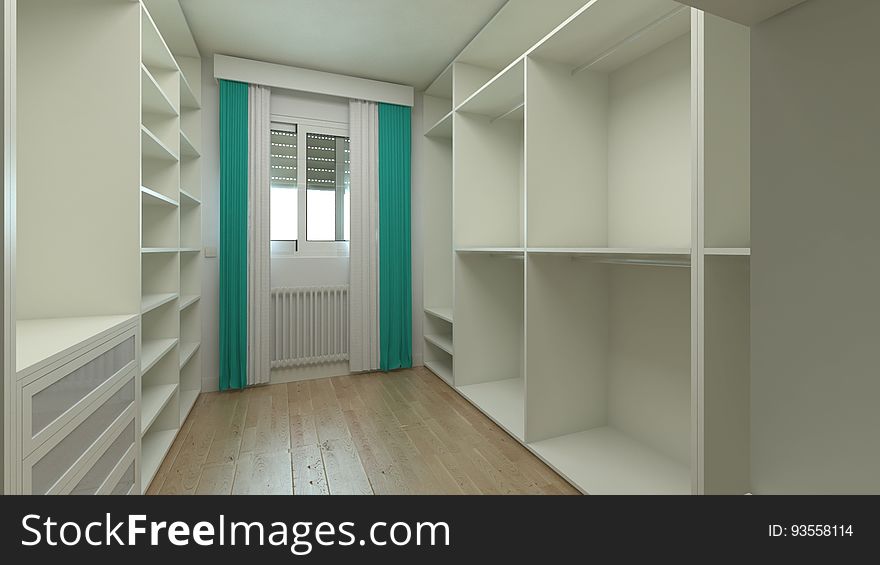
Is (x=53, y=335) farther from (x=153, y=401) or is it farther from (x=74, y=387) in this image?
(x=153, y=401)

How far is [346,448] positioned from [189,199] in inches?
86.4

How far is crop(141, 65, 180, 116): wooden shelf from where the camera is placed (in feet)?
6.53

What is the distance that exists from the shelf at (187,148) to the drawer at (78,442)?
1923mm

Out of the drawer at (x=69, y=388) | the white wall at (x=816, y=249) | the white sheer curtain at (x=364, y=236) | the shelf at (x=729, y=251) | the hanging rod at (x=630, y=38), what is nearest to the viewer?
the white wall at (x=816, y=249)

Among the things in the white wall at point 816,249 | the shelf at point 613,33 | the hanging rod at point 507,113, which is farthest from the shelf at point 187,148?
the white wall at point 816,249

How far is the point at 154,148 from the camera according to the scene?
2221 mm

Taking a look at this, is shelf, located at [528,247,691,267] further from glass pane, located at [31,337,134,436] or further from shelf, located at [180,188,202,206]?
shelf, located at [180,188,202,206]

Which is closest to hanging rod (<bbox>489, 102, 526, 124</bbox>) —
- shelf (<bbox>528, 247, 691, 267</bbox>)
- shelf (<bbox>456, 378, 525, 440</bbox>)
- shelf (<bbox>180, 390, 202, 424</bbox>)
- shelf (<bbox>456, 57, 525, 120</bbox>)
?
shelf (<bbox>456, 57, 525, 120</bbox>)

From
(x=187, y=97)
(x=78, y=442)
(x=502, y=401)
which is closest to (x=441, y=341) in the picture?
(x=502, y=401)

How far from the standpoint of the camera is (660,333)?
2.03m

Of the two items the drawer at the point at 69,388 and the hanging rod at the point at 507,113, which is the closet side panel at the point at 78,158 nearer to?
the drawer at the point at 69,388

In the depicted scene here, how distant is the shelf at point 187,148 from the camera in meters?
2.79
